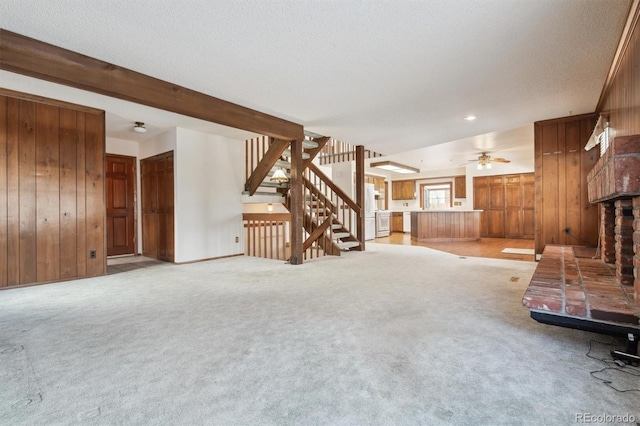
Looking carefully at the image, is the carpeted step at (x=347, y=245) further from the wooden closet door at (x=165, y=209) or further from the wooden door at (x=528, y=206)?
the wooden door at (x=528, y=206)

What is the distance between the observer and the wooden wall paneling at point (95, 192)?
13.9 ft

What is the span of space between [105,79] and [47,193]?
2.07 metres

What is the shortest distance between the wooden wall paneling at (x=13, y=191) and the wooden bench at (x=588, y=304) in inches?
206

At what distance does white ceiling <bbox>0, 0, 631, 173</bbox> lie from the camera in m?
2.15

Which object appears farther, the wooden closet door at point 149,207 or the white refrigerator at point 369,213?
the white refrigerator at point 369,213

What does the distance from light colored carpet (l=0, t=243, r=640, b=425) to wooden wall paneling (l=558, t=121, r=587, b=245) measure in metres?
2.33

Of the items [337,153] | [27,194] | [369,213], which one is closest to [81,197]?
[27,194]

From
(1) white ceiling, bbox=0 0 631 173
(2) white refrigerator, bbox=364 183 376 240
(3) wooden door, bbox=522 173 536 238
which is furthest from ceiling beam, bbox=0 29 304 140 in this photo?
(3) wooden door, bbox=522 173 536 238

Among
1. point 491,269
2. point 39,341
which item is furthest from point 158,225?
point 491,269

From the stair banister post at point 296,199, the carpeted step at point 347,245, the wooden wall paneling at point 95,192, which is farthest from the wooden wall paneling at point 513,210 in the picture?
the wooden wall paneling at point 95,192

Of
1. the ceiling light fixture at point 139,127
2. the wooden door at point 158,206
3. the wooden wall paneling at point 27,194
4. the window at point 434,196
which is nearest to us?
the wooden wall paneling at point 27,194

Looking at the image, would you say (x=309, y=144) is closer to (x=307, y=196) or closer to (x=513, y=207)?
(x=307, y=196)

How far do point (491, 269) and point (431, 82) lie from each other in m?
2.82

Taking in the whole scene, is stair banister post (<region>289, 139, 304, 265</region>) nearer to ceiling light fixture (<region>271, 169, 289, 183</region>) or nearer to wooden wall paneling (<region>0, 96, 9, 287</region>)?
ceiling light fixture (<region>271, 169, 289, 183</region>)
